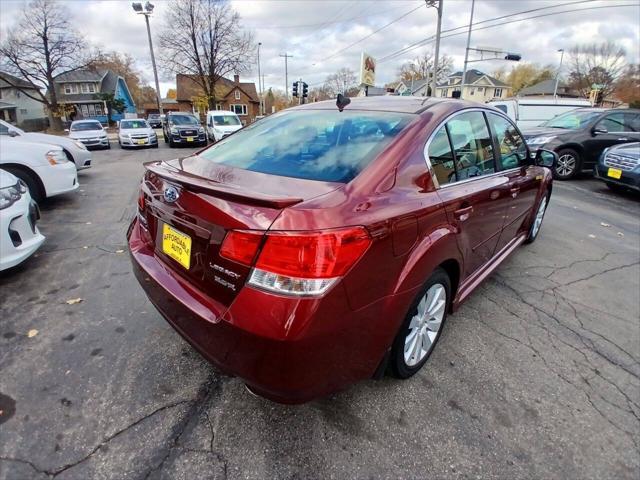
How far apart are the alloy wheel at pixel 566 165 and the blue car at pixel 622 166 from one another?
1399 millimetres

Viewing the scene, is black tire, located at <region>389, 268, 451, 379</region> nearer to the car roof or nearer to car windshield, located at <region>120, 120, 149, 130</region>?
the car roof

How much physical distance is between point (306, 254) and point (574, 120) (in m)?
10.9

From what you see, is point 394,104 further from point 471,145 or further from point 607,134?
point 607,134

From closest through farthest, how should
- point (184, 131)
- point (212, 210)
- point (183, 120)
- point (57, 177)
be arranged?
point (212, 210) → point (57, 177) → point (184, 131) → point (183, 120)

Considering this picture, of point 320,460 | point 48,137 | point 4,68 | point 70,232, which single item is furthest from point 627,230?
point 4,68

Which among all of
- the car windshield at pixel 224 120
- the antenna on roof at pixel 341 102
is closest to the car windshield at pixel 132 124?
the car windshield at pixel 224 120

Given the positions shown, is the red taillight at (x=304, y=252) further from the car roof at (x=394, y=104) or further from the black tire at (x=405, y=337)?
the car roof at (x=394, y=104)

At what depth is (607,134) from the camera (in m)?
8.72

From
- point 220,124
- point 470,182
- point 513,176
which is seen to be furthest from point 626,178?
point 220,124

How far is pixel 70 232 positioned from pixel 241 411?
13.6 ft

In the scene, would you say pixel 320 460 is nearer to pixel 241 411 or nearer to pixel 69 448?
pixel 241 411

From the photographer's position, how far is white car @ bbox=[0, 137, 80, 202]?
546 centimetres

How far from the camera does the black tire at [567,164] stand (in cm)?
895

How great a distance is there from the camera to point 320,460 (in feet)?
5.82
